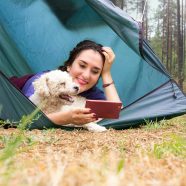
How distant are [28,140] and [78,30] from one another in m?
3.34

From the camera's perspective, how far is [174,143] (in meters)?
A: 2.71

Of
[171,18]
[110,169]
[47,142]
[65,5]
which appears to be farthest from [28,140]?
[171,18]

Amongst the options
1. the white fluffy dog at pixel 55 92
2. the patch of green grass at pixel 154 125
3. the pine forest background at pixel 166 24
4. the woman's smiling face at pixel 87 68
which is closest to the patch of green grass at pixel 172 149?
the white fluffy dog at pixel 55 92

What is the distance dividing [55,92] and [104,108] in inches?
22.5

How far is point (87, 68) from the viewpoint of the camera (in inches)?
191

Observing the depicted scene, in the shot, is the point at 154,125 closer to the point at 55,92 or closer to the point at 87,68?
the point at 87,68

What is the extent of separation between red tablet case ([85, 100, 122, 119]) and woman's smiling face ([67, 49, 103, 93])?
694mm

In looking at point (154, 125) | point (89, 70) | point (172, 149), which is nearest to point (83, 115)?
point (89, 70)

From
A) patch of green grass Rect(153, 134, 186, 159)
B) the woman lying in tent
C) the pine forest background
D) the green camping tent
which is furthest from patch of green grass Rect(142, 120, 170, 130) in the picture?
the pine forest background

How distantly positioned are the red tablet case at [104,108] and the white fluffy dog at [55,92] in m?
0.21

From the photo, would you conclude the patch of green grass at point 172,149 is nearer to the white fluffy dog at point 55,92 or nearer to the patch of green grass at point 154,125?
the white fluffy dog at point 55,92

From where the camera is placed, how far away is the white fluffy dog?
4.39 m

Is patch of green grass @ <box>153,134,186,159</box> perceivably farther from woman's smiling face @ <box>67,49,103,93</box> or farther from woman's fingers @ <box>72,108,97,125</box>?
woman's smiling face @ <box>67,49,103,93</box>

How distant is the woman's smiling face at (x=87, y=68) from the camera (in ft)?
15.9
